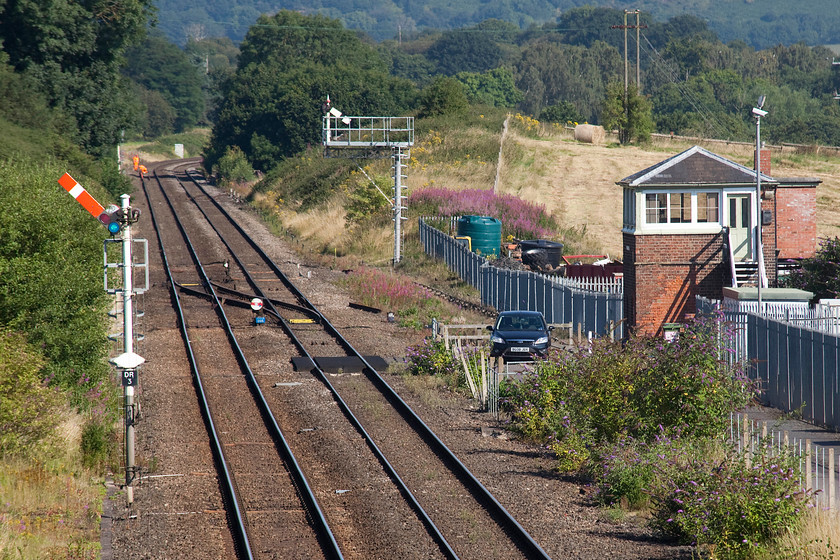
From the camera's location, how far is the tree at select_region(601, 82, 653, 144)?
72.6 m

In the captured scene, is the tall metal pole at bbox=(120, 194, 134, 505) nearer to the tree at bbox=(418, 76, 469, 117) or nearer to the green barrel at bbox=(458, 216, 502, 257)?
the green barrel at bbox=(458, 216, 502, 257)

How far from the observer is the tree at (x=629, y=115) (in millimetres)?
72625

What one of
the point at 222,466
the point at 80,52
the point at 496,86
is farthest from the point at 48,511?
the point at 496,86

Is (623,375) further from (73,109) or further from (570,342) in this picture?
(73,109)

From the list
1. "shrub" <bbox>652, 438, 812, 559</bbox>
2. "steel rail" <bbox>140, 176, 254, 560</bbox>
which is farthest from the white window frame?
"shrub" <bbox>652, 438, 812, 559</bbox>

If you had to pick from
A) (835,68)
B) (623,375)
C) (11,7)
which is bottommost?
(623,375)

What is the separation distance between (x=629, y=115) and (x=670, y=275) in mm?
50055

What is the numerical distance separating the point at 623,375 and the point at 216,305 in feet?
60.4

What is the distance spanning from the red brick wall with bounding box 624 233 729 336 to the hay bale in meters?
48.7

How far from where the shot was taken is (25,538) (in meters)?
11.6

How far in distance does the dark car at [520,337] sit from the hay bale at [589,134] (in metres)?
50.9

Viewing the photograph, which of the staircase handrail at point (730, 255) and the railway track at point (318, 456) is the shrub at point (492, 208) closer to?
the railway track at point (318, 456)

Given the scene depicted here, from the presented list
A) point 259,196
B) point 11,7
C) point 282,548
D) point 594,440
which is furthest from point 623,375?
point 259,196

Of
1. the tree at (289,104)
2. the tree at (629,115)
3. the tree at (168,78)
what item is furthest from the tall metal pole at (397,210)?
the tree at (168,78)
